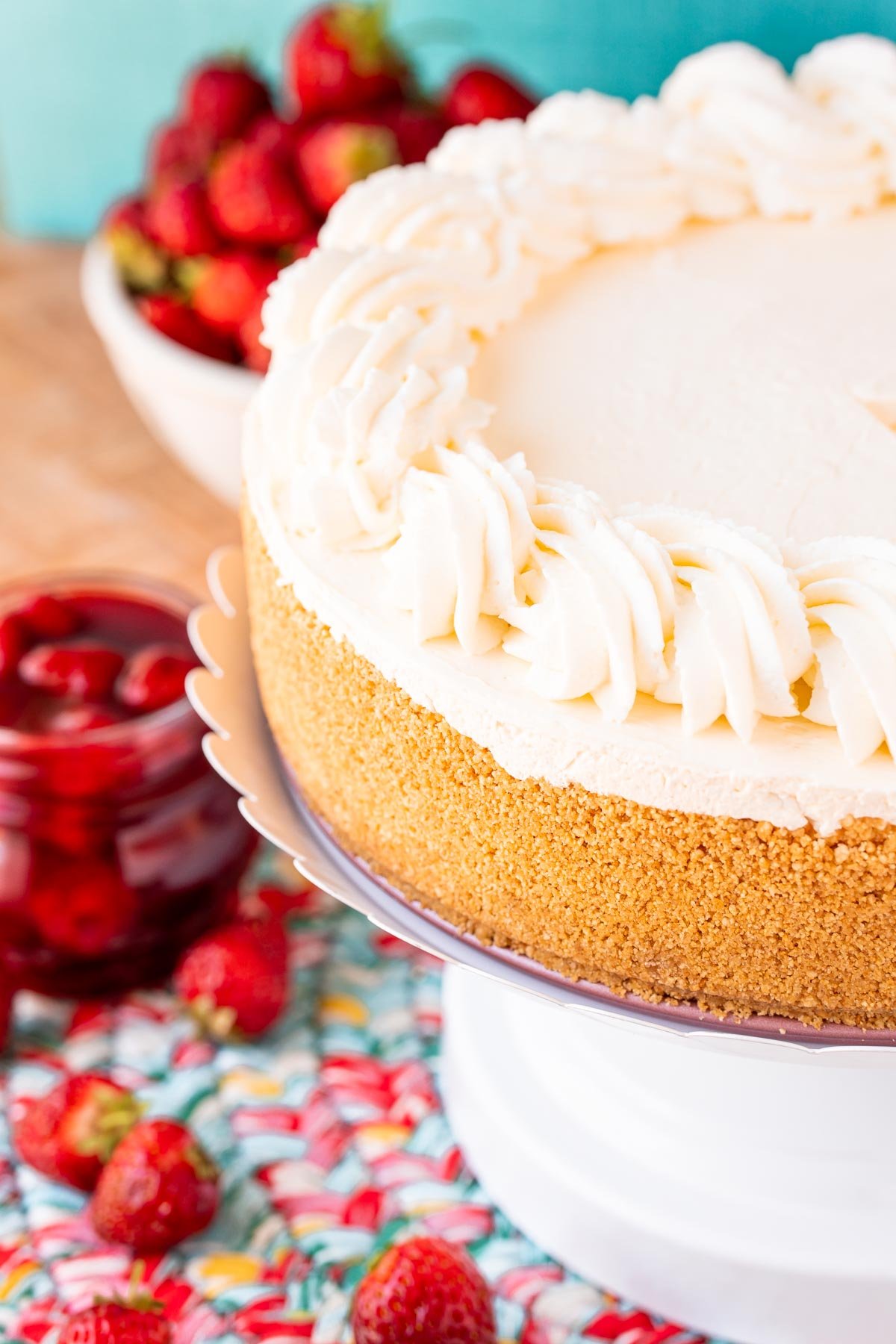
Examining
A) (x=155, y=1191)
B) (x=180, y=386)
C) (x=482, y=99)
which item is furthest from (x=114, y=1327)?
(x=482, y=99)

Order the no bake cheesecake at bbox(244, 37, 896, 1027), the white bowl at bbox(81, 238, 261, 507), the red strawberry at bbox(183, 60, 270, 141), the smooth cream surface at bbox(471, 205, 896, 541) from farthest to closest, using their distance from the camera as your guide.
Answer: the red strawberry at bbox(183, 60, 270, 141), the white bowl at bbox(81, 238, 261, 507), the smooth cream surface at bbox(471, 205, 896, 541), the no bake cheesecake at bbox(244, 37, 896, 1027)

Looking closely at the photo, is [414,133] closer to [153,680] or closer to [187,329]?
[187,329]

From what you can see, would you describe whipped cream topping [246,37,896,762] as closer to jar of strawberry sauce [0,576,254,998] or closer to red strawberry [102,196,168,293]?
jar of strawberry sauce [0,576,254,998]

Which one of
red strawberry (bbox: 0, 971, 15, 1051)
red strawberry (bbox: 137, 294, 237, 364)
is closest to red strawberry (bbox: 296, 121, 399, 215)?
red strawberry (bbox: 137, 294, 237, 364)

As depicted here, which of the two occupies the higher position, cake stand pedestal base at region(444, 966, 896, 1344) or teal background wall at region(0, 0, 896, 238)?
teal background wall at region(0, 0, 896, 238)

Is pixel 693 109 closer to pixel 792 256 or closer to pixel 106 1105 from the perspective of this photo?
pixel 792 256

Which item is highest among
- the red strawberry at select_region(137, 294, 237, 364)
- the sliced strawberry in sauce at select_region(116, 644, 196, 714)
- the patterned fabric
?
the red strawberry at select_region(137, 294, 237, 364)

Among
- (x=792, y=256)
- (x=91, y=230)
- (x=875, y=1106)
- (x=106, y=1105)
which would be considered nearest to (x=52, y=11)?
(x=91, y=230)

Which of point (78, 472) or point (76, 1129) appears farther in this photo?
point (78, 472)
